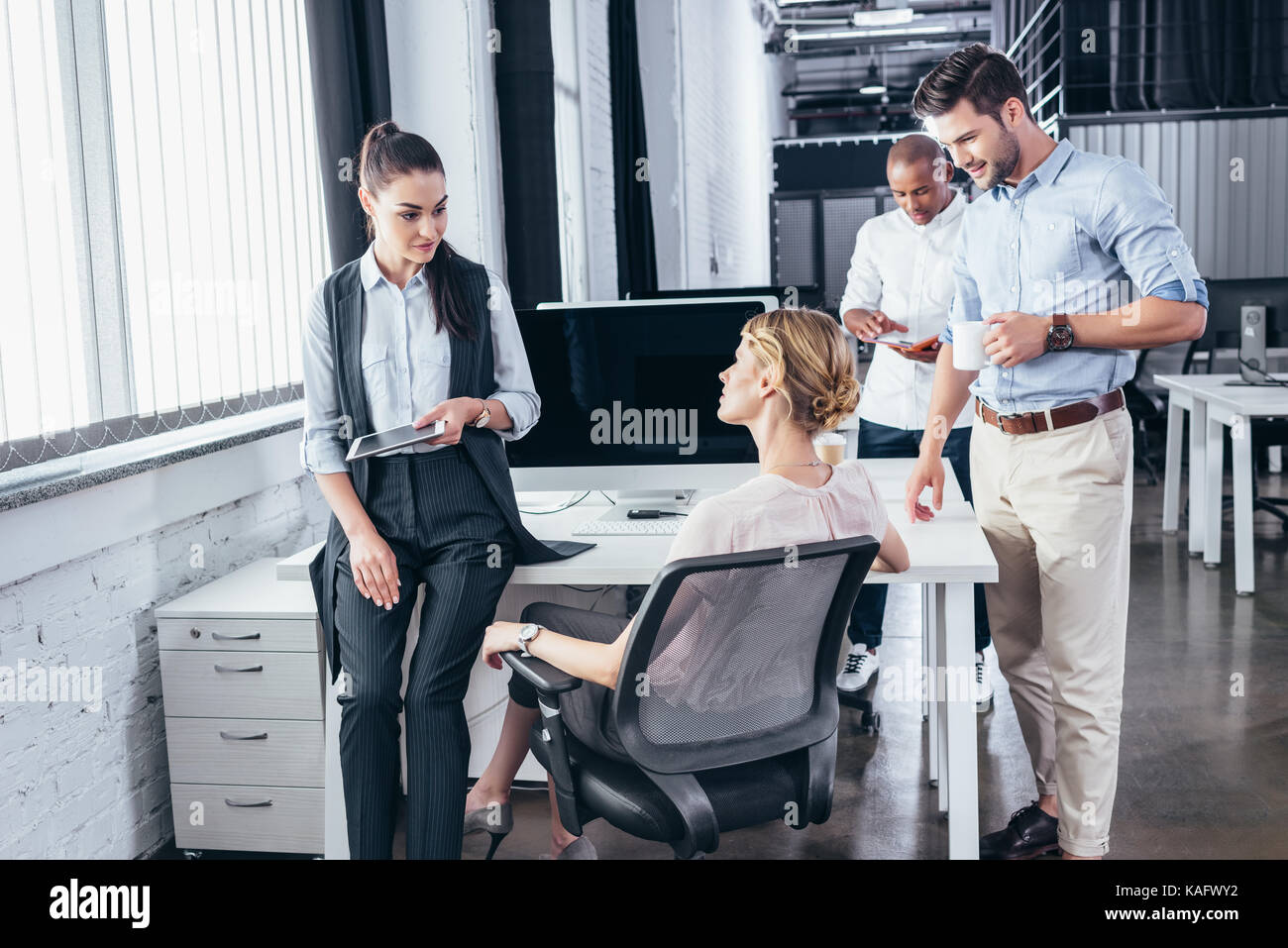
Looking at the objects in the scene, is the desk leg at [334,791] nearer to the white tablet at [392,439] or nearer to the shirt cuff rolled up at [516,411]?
the white tablet at [392,439]

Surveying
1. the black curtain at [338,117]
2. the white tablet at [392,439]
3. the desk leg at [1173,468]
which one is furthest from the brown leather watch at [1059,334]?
the desk leg at [1173,468]

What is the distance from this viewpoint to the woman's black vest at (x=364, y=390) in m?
2.18

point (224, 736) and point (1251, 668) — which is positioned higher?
point (224, 736)

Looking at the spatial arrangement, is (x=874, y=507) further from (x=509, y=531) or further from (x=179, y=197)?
(x=179, y=197)

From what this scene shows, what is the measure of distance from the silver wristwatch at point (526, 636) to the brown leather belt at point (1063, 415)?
1.04 metres

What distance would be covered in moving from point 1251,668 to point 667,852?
7.42 ft

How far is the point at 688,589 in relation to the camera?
63.1 inches

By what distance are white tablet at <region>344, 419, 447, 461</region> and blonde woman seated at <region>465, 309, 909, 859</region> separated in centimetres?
38

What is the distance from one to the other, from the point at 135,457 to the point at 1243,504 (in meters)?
4.04

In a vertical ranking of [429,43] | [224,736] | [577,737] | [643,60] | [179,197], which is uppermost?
[643,60]
